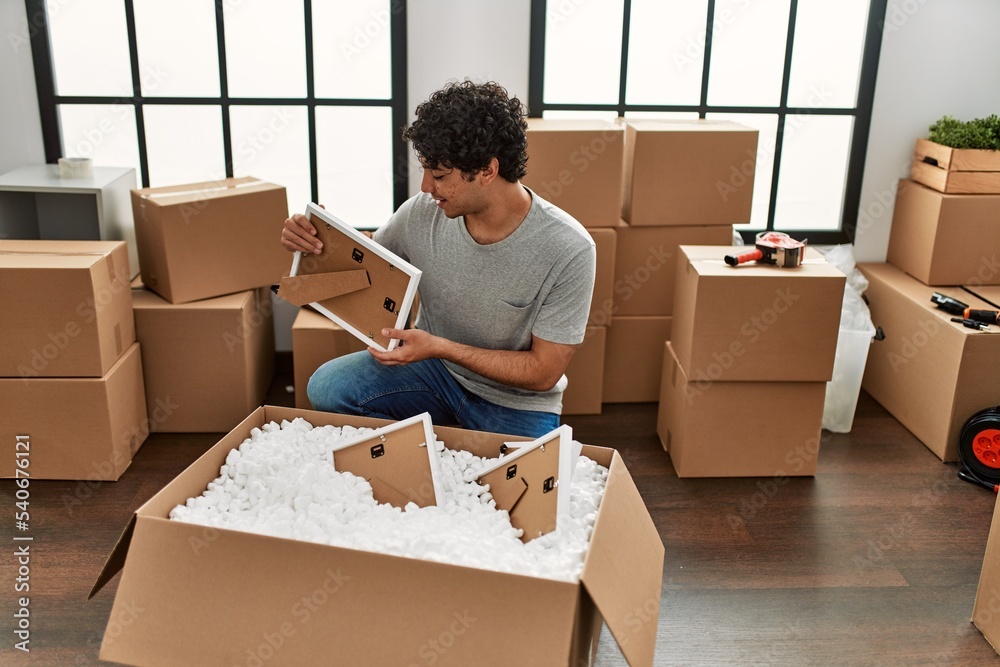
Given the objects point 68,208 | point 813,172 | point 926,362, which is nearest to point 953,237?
point 926,362

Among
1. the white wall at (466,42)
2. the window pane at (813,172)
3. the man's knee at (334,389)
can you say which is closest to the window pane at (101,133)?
the white wall at (466,42)

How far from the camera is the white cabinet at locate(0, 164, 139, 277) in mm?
2653

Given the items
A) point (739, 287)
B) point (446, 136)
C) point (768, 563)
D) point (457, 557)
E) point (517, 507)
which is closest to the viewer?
point (457, 557)

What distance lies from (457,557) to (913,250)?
2415 millimetres

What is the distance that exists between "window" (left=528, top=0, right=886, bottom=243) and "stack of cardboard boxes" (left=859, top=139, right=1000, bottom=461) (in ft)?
0.82

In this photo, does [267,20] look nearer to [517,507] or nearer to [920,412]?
[517,507]

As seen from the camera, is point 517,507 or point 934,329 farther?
point 934,329

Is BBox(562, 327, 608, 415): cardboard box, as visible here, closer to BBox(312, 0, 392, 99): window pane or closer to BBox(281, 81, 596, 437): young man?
BBox(281, 81, 596, 437): young man

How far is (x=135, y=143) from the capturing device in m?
3.03

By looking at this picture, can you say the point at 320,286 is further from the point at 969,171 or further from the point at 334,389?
the point at 969,171

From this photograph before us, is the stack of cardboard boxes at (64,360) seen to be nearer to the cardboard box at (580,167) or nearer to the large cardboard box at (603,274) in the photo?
the cardboard box at (580,167)

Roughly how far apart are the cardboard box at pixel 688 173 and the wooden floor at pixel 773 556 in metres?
0.73

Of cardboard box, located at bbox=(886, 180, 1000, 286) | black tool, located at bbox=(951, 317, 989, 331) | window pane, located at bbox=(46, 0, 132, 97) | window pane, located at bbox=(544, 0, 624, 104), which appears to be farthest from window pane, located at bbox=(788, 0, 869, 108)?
window pane, located at bbox=(46, 0, 132, 97)

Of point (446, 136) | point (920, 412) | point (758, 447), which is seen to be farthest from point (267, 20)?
point (920, 412)
